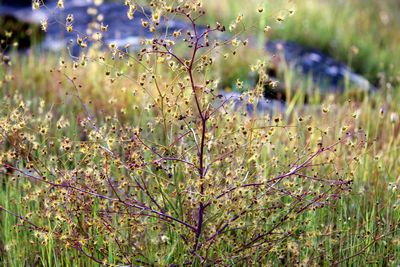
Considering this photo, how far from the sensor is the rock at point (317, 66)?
640 centimetres

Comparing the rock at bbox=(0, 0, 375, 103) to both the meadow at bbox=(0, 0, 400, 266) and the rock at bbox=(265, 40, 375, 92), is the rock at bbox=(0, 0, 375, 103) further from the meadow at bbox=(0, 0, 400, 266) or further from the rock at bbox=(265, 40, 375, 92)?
the meadow at bbox=(0, 0, 400, 266)

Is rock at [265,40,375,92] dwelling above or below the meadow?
above

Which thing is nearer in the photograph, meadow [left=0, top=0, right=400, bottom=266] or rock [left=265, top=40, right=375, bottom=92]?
meadow [left=0, top=0, right=400, bottom=266]

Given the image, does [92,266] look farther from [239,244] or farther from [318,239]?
[318,239]

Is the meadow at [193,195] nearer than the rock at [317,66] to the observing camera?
Yes

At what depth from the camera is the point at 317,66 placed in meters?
6.97

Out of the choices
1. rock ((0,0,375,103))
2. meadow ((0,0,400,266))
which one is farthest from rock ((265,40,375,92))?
meadow ((0,0,400,266))

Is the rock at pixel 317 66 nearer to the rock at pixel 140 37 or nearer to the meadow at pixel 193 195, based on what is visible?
the rock at pixel 140 37

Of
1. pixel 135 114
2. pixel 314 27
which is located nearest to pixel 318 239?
pixel 135 114

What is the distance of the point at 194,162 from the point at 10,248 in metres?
0.90

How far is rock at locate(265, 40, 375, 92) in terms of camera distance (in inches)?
252

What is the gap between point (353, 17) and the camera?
8719mm

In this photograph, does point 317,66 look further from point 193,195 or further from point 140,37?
point 193,195

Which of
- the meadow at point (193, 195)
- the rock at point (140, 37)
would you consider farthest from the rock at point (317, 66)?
the meadow at point (193, 195)
